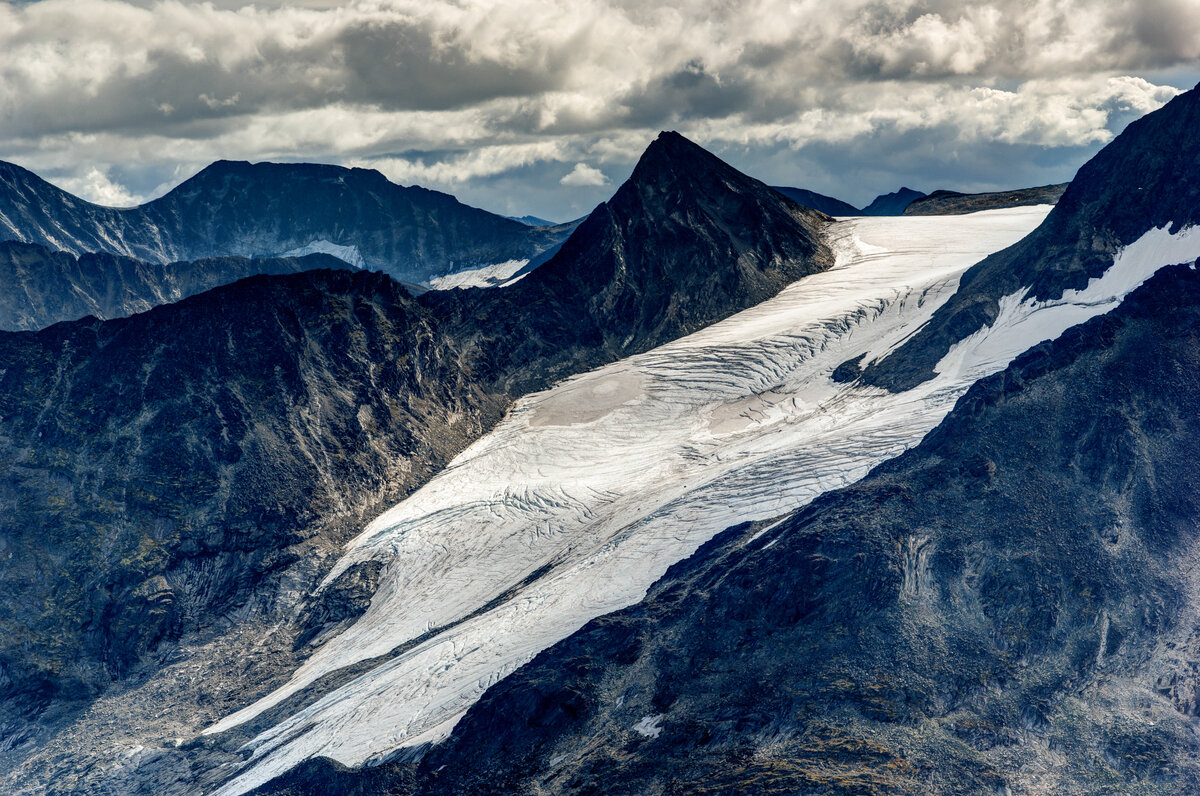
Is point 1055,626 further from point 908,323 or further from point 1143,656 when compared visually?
point 908,323

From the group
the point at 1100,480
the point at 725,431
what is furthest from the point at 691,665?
Result: the point at 725,431

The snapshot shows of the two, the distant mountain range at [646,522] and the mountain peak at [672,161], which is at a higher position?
the mountain peak at [672,161]

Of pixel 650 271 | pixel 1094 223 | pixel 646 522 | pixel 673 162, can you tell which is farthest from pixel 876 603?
pixel 673 162

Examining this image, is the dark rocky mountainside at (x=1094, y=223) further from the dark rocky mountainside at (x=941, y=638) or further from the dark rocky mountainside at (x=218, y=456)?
the dark rocky mountainside at (x=218, y=456)

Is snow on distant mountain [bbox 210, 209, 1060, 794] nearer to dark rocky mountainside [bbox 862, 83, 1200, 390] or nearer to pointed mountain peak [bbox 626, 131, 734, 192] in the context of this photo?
dark rocky mountainside [bbox 862, 83, 1200, 390]

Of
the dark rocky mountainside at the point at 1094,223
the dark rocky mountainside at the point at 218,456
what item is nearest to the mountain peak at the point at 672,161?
the dark rocky mountainside at the point at 218,456

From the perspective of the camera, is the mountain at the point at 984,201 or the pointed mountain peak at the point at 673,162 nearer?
the pointed mountain peak at the point at 673,162
